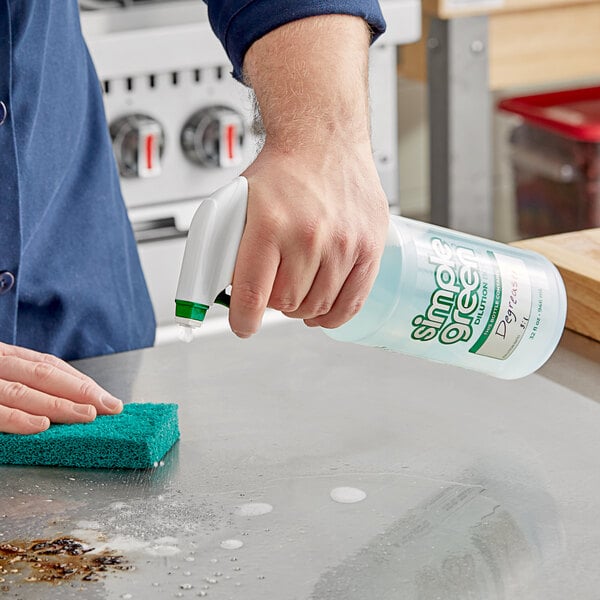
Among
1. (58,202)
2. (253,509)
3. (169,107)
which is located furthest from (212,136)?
(253,509)

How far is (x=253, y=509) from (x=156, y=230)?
91 centimetres

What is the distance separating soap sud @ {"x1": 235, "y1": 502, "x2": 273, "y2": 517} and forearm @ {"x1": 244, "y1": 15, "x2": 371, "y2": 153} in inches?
9.3

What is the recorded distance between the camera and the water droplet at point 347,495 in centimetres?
78

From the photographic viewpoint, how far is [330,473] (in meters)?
0.82

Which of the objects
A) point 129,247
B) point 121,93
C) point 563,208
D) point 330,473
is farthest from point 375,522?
point 563,208

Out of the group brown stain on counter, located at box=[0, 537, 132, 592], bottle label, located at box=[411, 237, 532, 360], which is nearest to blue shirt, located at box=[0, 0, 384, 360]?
bottle label, located at box=[411, 237, 532, 360]

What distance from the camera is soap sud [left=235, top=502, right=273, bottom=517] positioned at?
2.52 feet

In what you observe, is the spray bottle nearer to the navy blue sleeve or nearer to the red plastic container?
the navy blue sleeve

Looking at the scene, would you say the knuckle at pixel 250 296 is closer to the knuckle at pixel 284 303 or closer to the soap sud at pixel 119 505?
the knuckle at pixel 284 303

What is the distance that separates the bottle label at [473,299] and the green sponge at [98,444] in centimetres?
20

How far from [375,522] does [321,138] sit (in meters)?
0.26

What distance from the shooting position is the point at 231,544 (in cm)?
73

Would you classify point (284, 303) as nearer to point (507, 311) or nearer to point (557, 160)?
point (507, 311)

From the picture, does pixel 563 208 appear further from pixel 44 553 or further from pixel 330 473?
pixel 44 553
